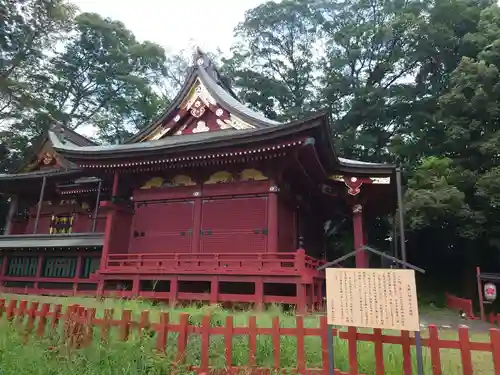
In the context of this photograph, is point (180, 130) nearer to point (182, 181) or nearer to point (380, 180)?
point (182, 181)

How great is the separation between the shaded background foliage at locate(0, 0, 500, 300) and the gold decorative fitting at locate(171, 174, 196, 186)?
500 inches

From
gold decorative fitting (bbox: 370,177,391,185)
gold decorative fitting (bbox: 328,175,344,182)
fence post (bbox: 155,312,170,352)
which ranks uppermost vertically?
gold decorative fitting (bbox: 328,175,344,182)

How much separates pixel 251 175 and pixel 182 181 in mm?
2846

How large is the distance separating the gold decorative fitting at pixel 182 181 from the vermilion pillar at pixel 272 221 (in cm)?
323

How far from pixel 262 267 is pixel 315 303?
84.6 inches

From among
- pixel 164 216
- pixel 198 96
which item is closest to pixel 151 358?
pixel 164 216

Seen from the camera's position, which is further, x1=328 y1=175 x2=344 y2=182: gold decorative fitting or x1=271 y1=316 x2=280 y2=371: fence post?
x1=328 y1=175 x2=344 y2=182: gold decorative fitting

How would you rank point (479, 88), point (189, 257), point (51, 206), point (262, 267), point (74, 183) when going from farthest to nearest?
point (479, 88)
point (51, 206)
point (74, 183)
point (189, 257)
point (262, 267)

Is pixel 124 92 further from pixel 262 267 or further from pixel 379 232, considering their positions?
pixel 262 267

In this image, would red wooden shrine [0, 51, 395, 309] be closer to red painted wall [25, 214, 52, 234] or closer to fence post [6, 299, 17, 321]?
red painted wall [25, 214, 52, 234]

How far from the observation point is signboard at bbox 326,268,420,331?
4355 millimetres

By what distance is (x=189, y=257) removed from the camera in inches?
531

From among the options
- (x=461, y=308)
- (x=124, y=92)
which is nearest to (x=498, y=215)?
(x=461, y=308)

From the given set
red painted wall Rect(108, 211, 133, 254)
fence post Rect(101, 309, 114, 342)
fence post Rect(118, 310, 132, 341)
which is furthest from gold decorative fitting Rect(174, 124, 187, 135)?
fence post Rect(118, 310, 132, 341)
